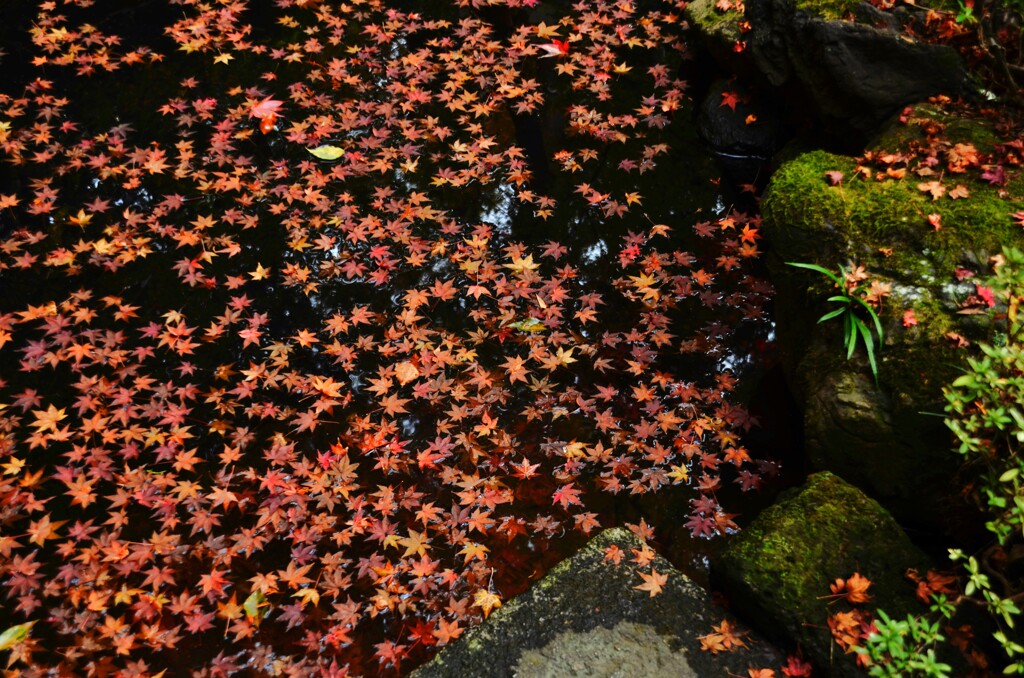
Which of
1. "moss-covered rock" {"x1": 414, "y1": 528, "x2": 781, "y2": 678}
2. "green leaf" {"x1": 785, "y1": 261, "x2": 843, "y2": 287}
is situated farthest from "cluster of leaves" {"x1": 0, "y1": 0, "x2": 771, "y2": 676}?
"green leaf" {"x1": 785, "y1": 261, "x2": 843, "y2": 287}

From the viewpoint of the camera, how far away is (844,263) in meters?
3.87

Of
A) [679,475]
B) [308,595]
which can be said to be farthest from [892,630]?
[308,595]

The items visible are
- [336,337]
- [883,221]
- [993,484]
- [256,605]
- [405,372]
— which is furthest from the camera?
[336,337]

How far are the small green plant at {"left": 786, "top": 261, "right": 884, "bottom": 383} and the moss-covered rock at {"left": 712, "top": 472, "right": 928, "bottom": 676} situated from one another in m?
0.74

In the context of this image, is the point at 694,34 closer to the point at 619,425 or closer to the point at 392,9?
the point at 392,9

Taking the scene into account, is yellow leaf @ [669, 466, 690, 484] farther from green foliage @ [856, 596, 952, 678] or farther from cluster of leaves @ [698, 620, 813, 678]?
Result: green foliage @ [856, 596, 952, 678]

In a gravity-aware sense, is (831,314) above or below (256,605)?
above

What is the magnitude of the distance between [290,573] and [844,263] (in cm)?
341

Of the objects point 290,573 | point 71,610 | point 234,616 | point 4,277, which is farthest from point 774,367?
point 4,277

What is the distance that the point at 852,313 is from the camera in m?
3.72

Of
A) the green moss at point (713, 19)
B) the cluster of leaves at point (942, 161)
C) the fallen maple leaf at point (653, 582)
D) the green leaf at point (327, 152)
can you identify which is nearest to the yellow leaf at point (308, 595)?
the fallen maple leaf at point (653, 582)

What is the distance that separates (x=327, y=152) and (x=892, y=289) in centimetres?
435

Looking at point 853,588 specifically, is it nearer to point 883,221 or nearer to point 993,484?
point 993,484

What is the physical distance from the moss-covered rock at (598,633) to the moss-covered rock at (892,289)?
1128 mm
